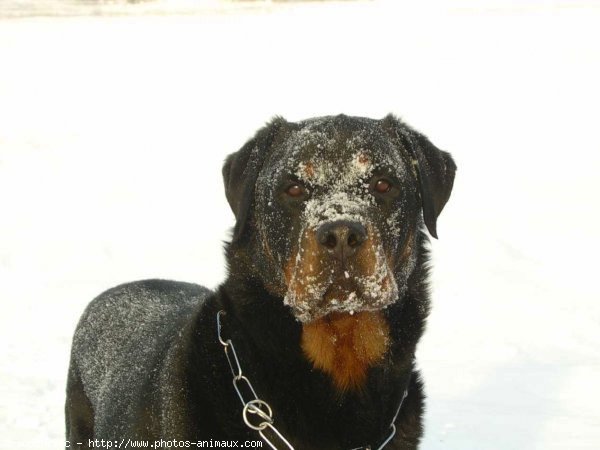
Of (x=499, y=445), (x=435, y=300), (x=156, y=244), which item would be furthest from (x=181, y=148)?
(x=499, y=445)

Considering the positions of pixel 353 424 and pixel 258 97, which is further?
pixel 258 97

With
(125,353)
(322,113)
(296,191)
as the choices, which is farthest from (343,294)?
(322,113)

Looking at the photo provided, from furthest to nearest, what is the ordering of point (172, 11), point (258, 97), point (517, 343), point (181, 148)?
point (172, 11)
point (258, 97)
point (181, 148)
point (517, 343)

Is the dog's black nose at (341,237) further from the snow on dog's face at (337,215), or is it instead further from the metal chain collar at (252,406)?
the metal chain collar at (252,406)

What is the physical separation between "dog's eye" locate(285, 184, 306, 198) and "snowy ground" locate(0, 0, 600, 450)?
9.40ft

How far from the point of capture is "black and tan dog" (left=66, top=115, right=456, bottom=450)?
121 inches

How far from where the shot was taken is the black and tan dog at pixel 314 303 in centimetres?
308

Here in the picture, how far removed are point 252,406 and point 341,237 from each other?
28.0 inches

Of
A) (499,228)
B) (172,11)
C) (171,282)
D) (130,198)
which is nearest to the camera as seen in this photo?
(171,282)

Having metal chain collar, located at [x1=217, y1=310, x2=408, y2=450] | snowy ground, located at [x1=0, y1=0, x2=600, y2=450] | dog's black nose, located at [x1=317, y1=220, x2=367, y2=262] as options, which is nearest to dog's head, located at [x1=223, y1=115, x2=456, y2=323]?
dog's black nose, located at [x1=317, y1=220, x2=367, y2=262]

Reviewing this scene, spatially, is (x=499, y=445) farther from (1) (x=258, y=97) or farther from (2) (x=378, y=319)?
(1) (x=258, y=97)

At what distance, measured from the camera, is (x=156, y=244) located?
10.3m

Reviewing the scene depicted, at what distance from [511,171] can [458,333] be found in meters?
6.18

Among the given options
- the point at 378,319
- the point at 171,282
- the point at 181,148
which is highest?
the point at 378,319
